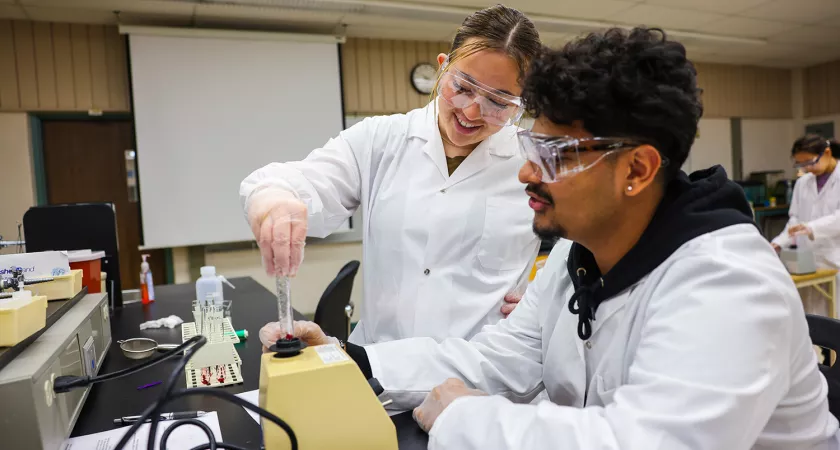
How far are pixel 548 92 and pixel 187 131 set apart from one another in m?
3.79

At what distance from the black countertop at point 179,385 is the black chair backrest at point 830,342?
2.95 ft

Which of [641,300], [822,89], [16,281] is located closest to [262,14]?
[16,281]

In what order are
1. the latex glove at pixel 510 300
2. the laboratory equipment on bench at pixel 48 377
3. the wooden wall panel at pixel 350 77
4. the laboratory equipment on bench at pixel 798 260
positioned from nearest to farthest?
1. the laboratory equipment on bench at pixel 48 377
2. the latex glove at pixel 510 300
3. the laboratory equipment on bench at pixel 798 260
4. the wooden wall panel at pixel 350 77

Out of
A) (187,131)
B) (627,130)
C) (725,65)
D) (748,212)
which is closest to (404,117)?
(627,130)

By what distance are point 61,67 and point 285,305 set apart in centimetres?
408

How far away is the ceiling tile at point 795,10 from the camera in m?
4.35

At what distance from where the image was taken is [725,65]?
6504 mm

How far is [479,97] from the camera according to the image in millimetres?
1276

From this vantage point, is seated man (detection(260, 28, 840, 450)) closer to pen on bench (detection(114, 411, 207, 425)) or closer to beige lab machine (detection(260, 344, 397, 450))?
beige lab machine (detection(260, 344, 397, 450))

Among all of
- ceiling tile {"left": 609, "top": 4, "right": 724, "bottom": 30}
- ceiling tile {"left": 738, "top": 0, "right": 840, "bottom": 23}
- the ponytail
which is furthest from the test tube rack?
ceiling tile {"left": 738, "top": 0, "right": 840, "bottom": 23}

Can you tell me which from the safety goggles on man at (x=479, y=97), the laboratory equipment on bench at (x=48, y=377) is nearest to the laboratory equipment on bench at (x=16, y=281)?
the laboratory equipment on bench at (x=48, y=377)

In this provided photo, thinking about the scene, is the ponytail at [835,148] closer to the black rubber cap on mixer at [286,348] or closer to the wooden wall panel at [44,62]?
the black rubber cap on mixer at [286,348]

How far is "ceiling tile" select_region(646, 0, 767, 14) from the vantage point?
4188 millimetres

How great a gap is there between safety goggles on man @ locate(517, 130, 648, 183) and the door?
395 cm
